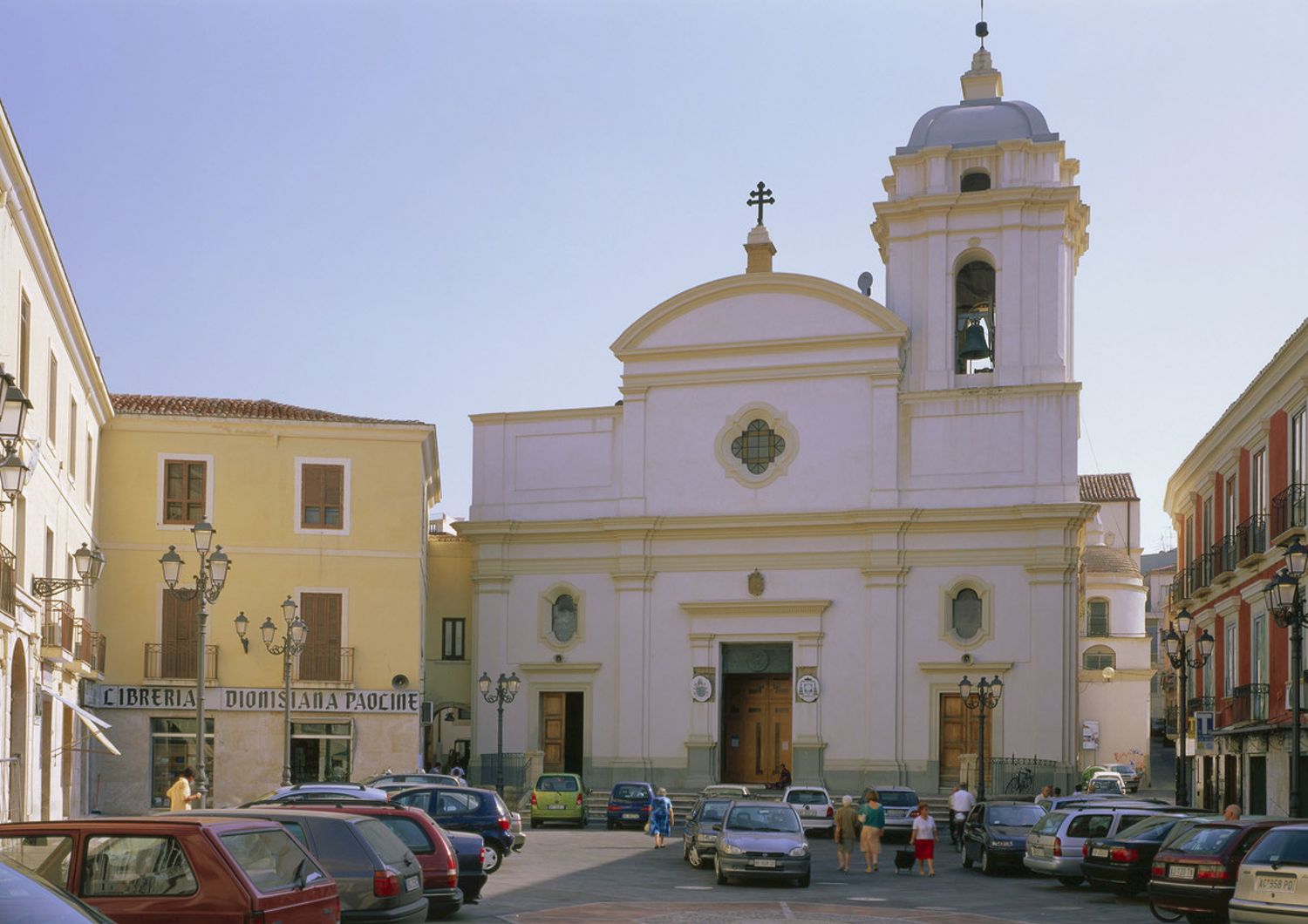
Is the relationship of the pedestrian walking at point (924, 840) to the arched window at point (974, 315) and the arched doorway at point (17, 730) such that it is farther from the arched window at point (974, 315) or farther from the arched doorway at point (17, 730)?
the arched window at point (974, 315)

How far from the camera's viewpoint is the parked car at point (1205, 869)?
62.1 feet

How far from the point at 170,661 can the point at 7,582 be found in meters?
15.3

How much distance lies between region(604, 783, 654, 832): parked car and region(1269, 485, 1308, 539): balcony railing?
1504 cm

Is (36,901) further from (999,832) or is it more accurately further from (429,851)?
(999,832)

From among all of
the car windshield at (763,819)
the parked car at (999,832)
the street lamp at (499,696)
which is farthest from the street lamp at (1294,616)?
the street lamp at (499,696)

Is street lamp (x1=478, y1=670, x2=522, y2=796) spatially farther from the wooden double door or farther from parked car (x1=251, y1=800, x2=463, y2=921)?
parked car (x1=251, y1=800, x2=463, y2=921)

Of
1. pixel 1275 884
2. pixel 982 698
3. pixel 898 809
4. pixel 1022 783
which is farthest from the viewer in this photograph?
pixel 1022 783

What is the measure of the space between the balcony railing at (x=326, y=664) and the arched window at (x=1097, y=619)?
145ft

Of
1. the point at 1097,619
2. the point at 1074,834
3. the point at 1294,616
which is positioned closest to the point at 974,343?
the point at 1074,834

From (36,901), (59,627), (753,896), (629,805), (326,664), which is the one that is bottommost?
(629,805)

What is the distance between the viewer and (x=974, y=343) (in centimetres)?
4616

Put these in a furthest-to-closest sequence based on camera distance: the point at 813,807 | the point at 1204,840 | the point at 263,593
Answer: the point at 263,593, the point at 813,807, the point at 1204,840

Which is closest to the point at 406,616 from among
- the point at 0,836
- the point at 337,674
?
the point at 337,674

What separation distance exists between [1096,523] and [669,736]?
137 ft
